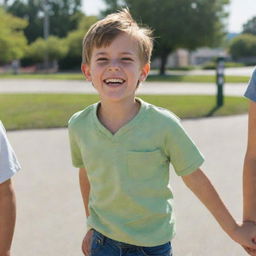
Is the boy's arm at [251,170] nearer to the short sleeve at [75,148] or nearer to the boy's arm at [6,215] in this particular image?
the short sleeve at [75,148]

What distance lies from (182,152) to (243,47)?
266 ft

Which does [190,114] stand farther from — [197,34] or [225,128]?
[197,34]

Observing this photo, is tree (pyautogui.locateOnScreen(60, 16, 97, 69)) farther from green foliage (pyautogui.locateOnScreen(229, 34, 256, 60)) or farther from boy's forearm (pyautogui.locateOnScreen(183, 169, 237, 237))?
boy's forearm (pyautogui.locateOnScreen(183, 169, 237, 237))

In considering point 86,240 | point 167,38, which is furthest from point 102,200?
point 167,38

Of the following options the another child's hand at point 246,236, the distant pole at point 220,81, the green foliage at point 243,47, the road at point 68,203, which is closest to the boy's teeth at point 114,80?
the another child's hand at point 246,236

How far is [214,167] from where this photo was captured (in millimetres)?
5902

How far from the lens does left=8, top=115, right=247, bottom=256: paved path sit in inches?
141

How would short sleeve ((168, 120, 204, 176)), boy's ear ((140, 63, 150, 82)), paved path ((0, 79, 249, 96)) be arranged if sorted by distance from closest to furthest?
short sleeve ((168, 120, 204, 176)) < boy's ear ((140, 63, 150, 82)) < paved path ((0, 79, 249, 96))

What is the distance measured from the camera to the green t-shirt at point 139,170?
1853 mm

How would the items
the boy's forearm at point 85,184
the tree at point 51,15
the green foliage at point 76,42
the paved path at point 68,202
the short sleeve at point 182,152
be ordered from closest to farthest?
the short sleeve at point 182,152 < the boy's forearm at point 85,184 < the paved path at point 68,202 < the green foliage at point 76,42 < the tree at point 51,15

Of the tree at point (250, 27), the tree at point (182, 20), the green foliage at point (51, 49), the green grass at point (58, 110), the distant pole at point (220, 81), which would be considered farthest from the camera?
the tree at point (250, 27)

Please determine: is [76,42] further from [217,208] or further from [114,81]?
[217,208]

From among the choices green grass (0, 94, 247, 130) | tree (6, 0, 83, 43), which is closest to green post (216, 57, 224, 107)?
green grass (0, 94, 247, 130)

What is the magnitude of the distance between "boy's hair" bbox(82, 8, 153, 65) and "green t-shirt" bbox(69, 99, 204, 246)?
0.73 feet
